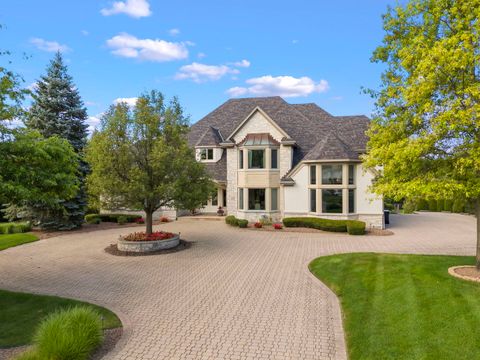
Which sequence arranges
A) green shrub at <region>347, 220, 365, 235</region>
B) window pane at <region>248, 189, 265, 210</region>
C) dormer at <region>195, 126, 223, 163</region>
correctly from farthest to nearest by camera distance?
dormer at <region>195, 126, 223, 163</region>, window pane at <region>248, 189, 265, 210</region>, green shrub at <region>347, 220, 365, 235</region>

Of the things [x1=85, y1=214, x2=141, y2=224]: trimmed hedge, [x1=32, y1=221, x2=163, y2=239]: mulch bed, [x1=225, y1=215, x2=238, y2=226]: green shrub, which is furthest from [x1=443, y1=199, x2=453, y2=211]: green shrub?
[x1=85, y1=214, x2=141, y2=224]: trimmed hedge

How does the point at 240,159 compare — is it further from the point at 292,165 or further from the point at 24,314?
the point at 24,314

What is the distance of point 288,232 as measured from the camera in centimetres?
2336

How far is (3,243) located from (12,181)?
13927mm

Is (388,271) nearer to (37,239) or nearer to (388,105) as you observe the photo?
(388,105)

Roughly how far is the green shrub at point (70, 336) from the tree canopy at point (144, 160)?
955cm

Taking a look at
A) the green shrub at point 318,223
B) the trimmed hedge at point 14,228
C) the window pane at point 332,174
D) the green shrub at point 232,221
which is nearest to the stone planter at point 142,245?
the green shrub at point 232,221

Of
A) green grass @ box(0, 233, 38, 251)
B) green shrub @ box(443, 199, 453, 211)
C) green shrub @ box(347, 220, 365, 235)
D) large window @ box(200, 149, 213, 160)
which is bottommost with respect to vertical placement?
green grass @ box(0, 233, 38, 251)

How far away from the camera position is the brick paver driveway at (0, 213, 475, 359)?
25.2 feet

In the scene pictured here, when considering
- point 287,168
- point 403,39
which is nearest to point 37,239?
point 287,168

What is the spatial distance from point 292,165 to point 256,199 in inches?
166

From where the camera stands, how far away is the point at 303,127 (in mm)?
30797

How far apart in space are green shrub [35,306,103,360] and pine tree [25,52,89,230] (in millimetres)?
18255

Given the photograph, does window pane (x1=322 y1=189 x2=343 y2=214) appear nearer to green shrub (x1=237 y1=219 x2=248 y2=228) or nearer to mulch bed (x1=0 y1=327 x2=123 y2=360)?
green shrub (x1=237 y1=219 x2=248 y2=228)
